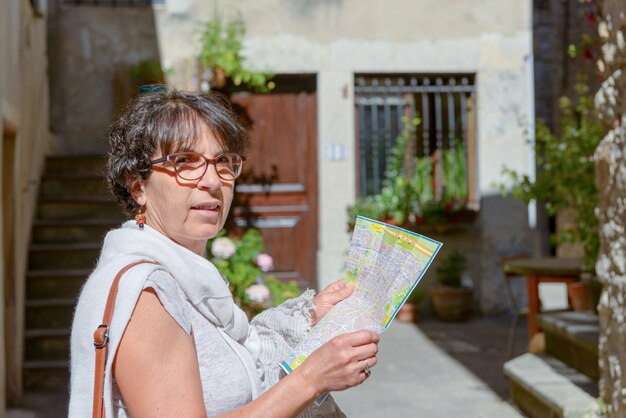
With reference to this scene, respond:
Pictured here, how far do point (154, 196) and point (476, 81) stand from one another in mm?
8726

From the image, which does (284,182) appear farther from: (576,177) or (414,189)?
(576,177)

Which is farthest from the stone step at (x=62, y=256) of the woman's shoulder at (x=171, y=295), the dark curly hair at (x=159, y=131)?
the woman's shoulder at (x=171, y=295)

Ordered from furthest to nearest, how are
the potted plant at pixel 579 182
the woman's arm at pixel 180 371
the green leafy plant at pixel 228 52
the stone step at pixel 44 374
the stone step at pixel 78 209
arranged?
1. the green leafy plant at pixel 228 52
2. the stone step at pixel 78 209
3. the stone step at pixel 44 374
4. the potted plant at pixel 579 182
5. the woman's arm at pixel 180 371

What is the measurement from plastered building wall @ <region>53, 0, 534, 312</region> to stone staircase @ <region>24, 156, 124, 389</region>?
1.03 metres

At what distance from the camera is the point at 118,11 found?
9703mm

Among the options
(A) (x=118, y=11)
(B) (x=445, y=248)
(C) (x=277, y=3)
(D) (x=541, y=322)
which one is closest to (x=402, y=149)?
(B) (x=445, y=248)

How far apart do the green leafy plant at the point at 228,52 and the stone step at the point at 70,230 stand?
2.14m

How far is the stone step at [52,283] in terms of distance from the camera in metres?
7.43

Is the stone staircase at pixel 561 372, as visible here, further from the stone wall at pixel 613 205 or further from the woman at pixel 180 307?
the woman at pixel 180 307

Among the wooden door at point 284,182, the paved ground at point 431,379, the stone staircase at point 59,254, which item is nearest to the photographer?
the paved ground at point 431,379

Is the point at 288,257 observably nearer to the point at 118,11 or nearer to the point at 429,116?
the point at 429,116

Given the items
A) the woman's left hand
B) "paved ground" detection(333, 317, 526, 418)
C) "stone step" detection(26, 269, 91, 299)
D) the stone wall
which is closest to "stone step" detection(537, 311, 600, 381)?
"paved ground" detection(333, 317, 526, 418)

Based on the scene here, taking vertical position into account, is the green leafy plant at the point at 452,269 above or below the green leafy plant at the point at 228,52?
below

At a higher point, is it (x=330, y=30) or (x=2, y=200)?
(x=330, y=30)
